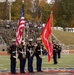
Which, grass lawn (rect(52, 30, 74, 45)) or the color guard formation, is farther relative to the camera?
grass lawn (rect(52, 30, 74, 45))

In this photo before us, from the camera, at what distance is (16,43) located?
60.0ft

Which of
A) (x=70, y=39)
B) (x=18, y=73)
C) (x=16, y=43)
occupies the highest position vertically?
(x=16, y=43)

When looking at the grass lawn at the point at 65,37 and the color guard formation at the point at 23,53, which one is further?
the grass lawn at the point at 65,37

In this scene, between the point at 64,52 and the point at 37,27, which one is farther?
the point at 37,27

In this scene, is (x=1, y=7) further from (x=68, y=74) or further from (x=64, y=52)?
(x=68, y=74)

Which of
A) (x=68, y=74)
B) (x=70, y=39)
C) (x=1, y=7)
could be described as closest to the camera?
(x=68, y=74)

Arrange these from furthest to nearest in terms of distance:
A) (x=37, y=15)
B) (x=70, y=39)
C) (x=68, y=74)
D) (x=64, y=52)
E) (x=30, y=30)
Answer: (x=37, y=15) < (x=70, y=39) < (x=30, y=30) < (x=64, y=52) < (x=68, y=74)

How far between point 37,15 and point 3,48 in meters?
46.9

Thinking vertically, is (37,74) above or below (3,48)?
above

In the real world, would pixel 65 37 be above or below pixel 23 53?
below

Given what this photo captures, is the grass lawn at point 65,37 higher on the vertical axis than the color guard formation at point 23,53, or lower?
lower

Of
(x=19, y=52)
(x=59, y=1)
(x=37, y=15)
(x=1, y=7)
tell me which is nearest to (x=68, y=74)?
(x=19, y=52)

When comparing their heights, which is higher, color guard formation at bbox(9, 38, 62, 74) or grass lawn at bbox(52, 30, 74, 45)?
color guard formation at bbox(9, 38, 62, 74)

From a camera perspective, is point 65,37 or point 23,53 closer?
point 23,53
